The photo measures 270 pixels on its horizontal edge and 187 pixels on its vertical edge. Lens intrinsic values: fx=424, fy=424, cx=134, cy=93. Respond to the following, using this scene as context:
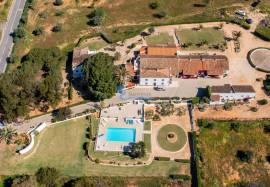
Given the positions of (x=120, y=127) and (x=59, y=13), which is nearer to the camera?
(x=120, y=127)

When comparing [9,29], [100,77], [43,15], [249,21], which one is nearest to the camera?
Answer: [100,77]

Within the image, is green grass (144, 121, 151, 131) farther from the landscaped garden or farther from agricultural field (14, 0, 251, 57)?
agricultural field (14, 0, 251, 57)

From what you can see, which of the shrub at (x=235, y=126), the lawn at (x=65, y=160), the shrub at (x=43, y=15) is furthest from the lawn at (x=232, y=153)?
the shrub at (x=43, y=15)

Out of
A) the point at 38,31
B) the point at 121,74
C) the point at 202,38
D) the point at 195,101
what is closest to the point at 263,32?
the point at 202,38

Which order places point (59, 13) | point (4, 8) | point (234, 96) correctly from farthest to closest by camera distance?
point (4, 8)
point (59, 13)
point (234, 96)

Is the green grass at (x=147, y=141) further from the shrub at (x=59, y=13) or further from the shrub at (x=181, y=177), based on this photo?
the shrub at (x=59, y=13)

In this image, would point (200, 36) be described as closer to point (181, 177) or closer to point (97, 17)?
point (97, 17)
